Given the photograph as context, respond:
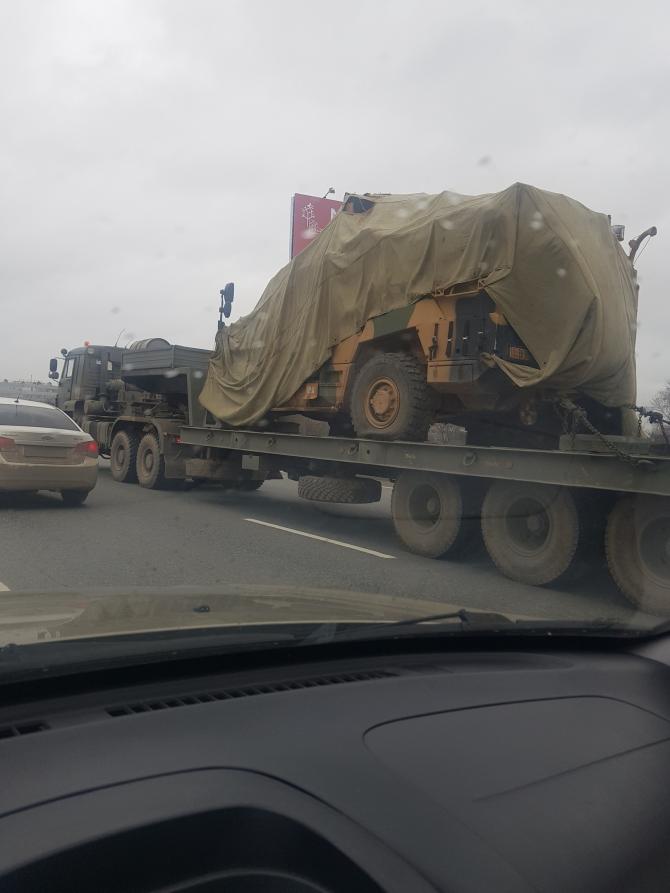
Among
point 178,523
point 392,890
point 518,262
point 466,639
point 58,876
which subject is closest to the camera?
point 58,876

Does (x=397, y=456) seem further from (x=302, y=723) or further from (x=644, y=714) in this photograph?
(x=302, y=723)

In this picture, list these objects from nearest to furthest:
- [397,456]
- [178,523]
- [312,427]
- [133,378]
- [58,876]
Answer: [58,876] < [397,456] < [178,523] < [312,427] < [133,378]

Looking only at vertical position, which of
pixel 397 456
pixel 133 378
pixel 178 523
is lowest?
pixel 178 523

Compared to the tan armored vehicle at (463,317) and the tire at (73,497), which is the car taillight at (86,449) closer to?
the tire at (73,497)

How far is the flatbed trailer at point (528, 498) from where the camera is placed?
6.87 metres

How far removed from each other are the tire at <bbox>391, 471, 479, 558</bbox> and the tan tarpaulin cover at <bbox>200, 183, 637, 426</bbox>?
155 centimetres

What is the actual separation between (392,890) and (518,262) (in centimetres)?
684

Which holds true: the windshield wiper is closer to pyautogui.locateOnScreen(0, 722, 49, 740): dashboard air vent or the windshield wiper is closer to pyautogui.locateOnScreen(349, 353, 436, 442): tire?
pyautogui.locateOnScreen(0, 722, 49, 740): dashboard air vent

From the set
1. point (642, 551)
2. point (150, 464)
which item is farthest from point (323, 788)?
point (150, 464)

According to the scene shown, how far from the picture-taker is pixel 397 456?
9062mm

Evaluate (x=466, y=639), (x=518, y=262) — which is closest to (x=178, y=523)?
(x=518, y=262)

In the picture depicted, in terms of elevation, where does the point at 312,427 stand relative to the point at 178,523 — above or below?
above

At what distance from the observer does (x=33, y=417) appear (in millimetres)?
11023

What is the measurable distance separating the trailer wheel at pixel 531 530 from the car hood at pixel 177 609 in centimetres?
427
